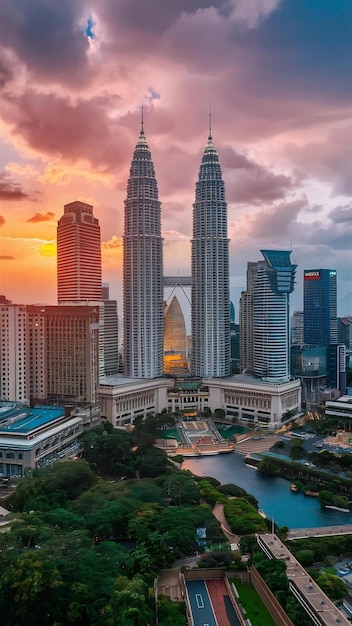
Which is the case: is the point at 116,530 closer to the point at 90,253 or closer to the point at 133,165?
the point at 133,165

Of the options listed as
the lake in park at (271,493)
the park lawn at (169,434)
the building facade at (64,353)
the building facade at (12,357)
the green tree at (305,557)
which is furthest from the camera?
the park lawn at (169,434)

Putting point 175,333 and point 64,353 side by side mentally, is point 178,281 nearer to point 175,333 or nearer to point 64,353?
point 175,333

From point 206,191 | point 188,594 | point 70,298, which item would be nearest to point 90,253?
point 70,298

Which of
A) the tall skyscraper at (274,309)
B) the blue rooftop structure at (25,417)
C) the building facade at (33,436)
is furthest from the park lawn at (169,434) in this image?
the tall skyscraper at (274,309)

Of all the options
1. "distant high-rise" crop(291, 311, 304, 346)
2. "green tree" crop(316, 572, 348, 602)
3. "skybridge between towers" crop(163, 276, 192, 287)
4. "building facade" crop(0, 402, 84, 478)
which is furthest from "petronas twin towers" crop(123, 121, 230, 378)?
"distant high-rise" crop(291, 311, 304, 346)

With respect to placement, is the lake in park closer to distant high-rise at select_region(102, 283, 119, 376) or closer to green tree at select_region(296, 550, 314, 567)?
green tree at select_region(296, 550, 314, 567)

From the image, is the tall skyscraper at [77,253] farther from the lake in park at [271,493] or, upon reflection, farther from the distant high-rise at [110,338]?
the lake in park at [271,493]
